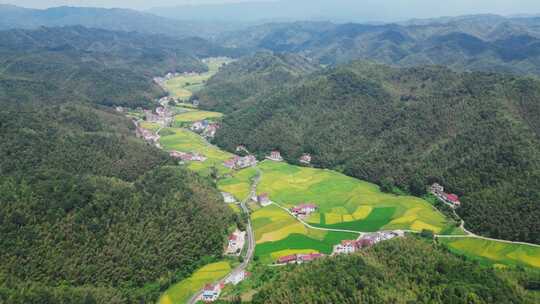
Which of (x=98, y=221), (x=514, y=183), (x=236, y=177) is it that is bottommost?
(x=236, y=177)

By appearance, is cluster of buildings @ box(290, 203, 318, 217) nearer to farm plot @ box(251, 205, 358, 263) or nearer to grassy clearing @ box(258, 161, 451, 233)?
grassy clearing @ box(258, 161, 451, 233)

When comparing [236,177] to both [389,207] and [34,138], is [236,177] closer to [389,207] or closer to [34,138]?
[389,207]

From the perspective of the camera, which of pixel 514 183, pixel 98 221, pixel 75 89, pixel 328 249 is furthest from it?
pixel 75 89

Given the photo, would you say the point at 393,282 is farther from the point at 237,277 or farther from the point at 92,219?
the point at 92,219

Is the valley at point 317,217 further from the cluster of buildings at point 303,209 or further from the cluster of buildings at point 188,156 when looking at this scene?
the cluster of buildings at point 188,156

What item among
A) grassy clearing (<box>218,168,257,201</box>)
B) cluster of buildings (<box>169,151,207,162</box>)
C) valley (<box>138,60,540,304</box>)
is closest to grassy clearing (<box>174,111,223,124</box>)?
cluster of buildings (<box>169,151,207,162</box>)

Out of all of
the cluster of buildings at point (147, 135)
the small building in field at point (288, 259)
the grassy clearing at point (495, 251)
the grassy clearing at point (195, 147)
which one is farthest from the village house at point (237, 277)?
the cluster of buildings at point (147, 135)

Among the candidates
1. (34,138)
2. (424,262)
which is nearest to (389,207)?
(424,262)
